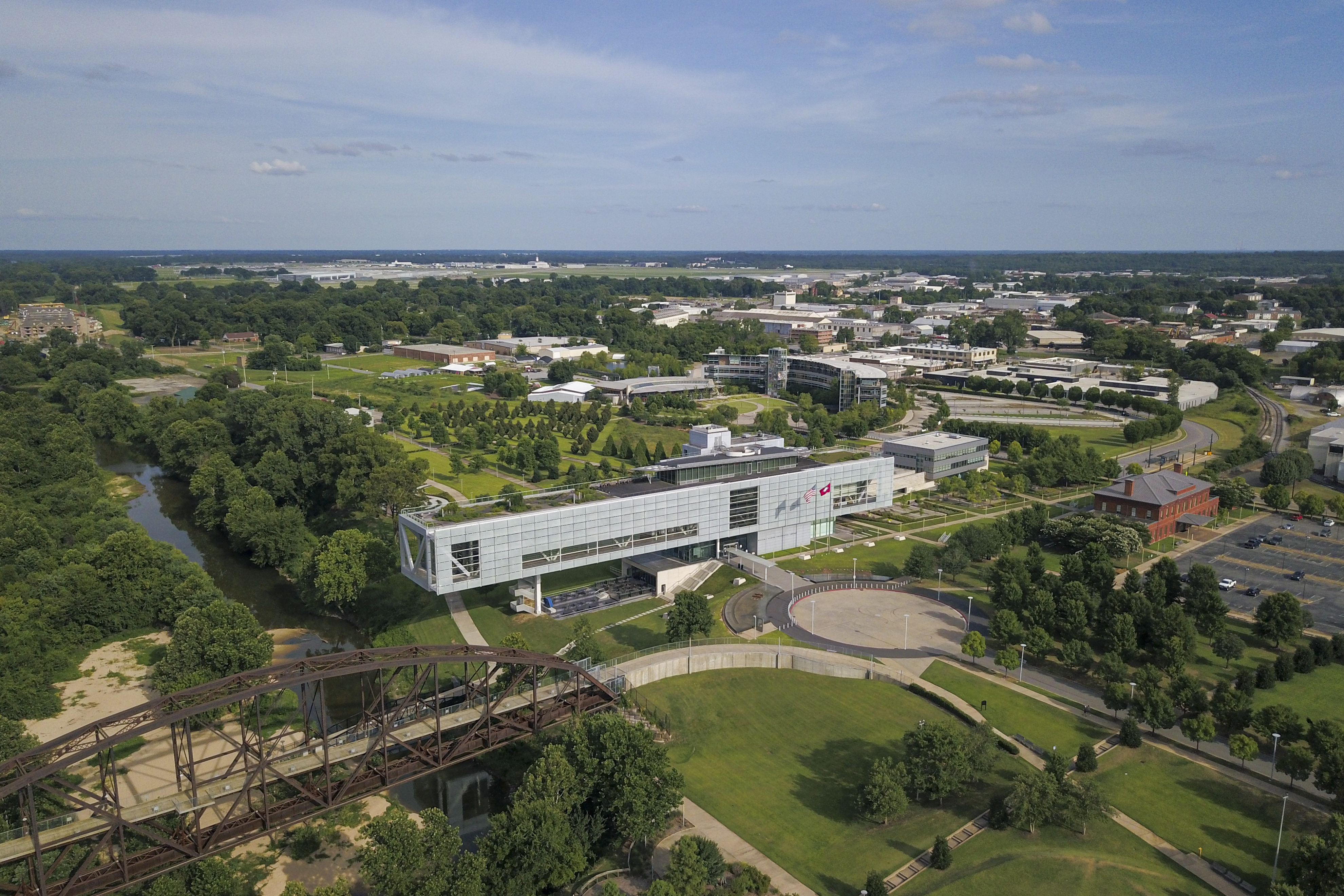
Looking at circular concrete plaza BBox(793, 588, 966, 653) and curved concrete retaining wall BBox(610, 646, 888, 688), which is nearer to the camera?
curved concrete retaining wall BBox(610, 646, 888, 688)

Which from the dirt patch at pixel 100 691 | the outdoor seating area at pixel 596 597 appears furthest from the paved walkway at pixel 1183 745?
the dirt patch at pixel 100 691

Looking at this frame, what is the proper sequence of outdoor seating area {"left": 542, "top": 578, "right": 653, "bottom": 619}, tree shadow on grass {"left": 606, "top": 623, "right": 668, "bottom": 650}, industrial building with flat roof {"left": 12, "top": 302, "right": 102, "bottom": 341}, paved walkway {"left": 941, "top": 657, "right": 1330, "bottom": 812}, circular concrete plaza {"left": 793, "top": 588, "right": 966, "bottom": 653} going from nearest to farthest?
paved walkway {"left": 941, "top": 657, "right": 1330, "bottom": 812}, tree shadow on grass {"left": 606, "top": 623, "right": 668, "bottom": 650}, circular concrete plaza {"left": 793, "top": 588, "right": 966, "bottom": 653}, outdoor seating area {"left": 542, "top": 578, "right": 653, "bottom": 619}, industrial building with flat roof {"left": 12, "top": 302, "right": 102, "bottom": 341}

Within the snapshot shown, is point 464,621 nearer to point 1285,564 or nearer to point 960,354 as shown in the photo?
point 1285,564

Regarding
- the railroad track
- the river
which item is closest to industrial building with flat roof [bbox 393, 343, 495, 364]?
the river

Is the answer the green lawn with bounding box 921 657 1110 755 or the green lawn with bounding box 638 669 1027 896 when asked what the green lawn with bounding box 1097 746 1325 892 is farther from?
the green lawn with bounding box 638 669 1027 896

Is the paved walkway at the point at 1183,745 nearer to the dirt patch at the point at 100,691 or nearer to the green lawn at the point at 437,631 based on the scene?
the green lawn at the point at 437,631
